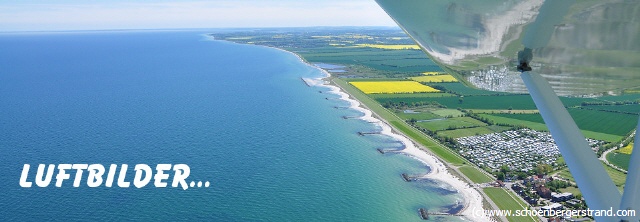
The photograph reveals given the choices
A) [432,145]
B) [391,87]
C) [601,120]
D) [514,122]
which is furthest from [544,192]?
[391,87]

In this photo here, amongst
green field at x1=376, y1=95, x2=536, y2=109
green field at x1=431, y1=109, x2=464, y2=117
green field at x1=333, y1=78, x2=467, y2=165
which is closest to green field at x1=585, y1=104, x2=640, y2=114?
green field at x1=376, y1=95, x2=536, y2=109

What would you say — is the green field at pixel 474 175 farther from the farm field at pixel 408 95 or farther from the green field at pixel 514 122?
the farm field at pixel 408 95

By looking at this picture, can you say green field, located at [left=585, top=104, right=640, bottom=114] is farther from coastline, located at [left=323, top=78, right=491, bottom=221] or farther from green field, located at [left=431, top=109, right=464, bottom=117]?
coastline, located at [left=323, top=78, right=491, bottom=221]

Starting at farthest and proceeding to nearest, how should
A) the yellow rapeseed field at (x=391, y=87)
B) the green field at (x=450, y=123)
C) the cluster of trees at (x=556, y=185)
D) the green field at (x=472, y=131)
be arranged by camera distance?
the yellow rapeseed field at (x=391, y=87) < the green field at (x=450, y=123) < the green field at (x=472, y=131) < the cluster of trees at (x=556, y=185)

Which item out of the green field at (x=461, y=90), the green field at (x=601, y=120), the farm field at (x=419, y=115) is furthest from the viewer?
the green field at (x=461, y=90)

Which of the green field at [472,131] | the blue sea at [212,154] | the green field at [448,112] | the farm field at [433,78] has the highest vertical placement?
the farm field at [433,78]

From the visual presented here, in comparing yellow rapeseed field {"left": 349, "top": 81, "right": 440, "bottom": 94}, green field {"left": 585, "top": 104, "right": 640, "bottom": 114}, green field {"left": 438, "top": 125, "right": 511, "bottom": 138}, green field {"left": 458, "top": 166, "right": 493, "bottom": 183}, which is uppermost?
green field {"left": 585, "top": 104, "right": 640, "bottom": 114}

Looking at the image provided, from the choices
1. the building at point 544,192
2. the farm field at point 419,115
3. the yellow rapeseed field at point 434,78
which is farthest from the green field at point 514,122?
the yellow rapeseed field at point 434,78
